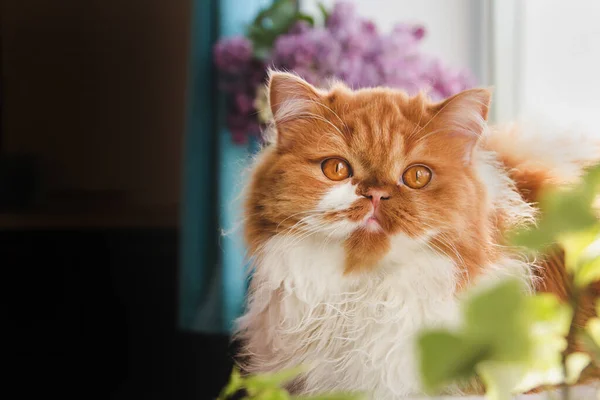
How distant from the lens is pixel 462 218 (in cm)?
50

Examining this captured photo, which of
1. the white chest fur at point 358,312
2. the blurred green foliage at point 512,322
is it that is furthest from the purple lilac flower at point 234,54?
the blurred green foliage at point 512,322

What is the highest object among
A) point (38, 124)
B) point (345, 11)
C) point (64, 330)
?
point (345, 11)

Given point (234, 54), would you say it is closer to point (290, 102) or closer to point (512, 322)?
point (290, 102)

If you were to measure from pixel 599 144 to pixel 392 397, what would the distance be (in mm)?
405

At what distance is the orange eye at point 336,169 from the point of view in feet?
1.69

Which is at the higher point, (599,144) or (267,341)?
(599,144)

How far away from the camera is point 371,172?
498 millimetres

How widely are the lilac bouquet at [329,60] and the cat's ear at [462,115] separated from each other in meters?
0.31

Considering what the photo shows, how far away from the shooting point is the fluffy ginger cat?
0.48 meters

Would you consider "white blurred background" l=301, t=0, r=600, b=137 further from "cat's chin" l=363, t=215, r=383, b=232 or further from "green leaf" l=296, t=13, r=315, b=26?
"cat's chin" l=363, t=215, r=383, b=232

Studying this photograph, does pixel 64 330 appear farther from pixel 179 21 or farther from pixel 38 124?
pixel 179 21

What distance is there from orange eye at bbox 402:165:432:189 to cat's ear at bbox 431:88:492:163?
0.15 ft

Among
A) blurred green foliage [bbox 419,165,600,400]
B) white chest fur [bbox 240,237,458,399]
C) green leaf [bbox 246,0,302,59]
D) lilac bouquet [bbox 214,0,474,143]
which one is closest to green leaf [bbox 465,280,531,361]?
blurred green foliage [bbox 419,165,600,400]

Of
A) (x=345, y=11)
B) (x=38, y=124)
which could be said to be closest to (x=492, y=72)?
(x=345, y=11)
